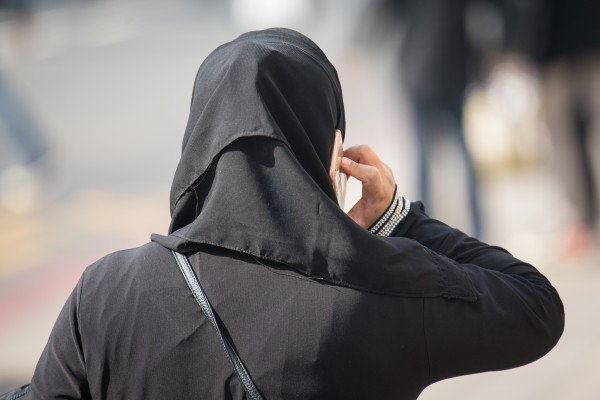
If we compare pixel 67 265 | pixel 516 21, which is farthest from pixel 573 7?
pixel 67 265

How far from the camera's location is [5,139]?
707 cm

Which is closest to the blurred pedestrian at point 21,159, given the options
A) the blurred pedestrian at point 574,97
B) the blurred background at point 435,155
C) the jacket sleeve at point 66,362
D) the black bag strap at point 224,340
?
the blurred background at point 435,155

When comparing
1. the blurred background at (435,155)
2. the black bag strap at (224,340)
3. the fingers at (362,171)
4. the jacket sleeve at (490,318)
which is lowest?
the blurred background at (435,155)

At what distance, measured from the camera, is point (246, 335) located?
5.11ft

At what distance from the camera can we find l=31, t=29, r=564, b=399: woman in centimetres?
155

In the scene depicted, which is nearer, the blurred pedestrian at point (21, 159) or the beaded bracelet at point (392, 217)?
the beaded bracelet at point (392, 217)

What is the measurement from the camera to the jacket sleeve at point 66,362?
160 cm

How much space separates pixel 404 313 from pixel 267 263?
0.24m

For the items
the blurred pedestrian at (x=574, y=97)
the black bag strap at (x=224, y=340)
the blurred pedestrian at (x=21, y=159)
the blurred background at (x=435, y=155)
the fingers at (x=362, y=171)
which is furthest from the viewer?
the blurred pedestrian at (x=21, y=159)

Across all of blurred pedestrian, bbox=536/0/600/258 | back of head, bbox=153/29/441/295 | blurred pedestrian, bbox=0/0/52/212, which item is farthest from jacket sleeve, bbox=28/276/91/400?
blurred pedestrian, bbox=0/0/52/212

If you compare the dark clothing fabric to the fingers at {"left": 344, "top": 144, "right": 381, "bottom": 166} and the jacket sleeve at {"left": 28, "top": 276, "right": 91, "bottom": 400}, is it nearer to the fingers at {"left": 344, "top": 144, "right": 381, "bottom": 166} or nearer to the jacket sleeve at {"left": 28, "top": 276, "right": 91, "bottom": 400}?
the jacket sleeve at {"left": 28, "top": 276, "right": 91, "bottom": 400}

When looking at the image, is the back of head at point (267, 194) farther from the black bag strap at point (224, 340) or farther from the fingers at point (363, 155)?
the fingers at point (363, 155)

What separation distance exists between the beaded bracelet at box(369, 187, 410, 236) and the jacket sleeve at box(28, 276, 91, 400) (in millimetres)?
581

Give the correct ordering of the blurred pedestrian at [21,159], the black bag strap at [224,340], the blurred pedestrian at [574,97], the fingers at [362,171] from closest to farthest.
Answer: the black bag strap at [224,340]
the fingers at [362,171]
the blurred pedestrian at [574,97]
the blurred pedestrian at [21,159]
